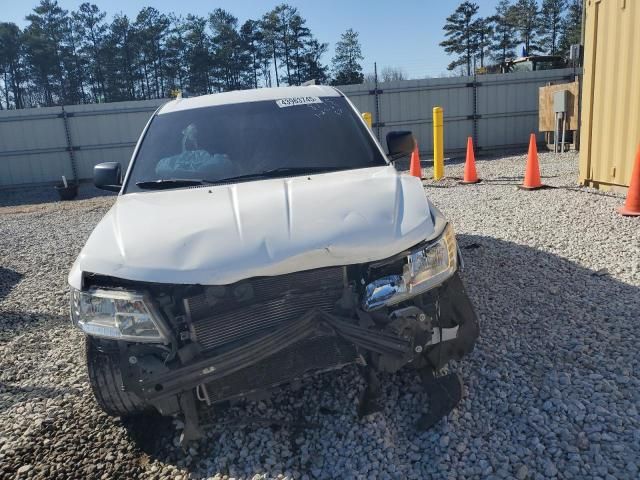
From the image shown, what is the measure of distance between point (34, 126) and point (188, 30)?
3036cm

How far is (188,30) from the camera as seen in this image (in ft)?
140

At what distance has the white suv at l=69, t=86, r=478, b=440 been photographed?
7.11ft

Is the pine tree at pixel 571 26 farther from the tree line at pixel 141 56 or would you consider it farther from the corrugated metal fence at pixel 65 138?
the corrugated metal fence at pixel 65 138

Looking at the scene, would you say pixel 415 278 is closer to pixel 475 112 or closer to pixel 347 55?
pixel 475 112

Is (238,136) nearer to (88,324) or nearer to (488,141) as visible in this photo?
(88,324)

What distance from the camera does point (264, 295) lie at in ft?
7.64

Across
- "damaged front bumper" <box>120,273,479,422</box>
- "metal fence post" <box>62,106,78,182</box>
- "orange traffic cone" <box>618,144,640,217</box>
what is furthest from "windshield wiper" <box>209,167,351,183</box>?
"metal fence post" <box>62,106,78,182</box>

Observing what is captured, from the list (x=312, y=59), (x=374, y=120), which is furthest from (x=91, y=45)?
(x=374, y=120)

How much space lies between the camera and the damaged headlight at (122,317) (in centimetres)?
217

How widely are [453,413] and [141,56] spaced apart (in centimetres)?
4550

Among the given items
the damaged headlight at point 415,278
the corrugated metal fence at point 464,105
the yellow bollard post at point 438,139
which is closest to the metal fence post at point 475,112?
the corrugated metal fence at point 464,105

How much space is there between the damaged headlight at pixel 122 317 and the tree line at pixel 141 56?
39568 mm

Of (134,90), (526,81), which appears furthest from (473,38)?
(526,81)

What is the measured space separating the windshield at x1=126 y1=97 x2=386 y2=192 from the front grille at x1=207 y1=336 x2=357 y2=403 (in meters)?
1.26
